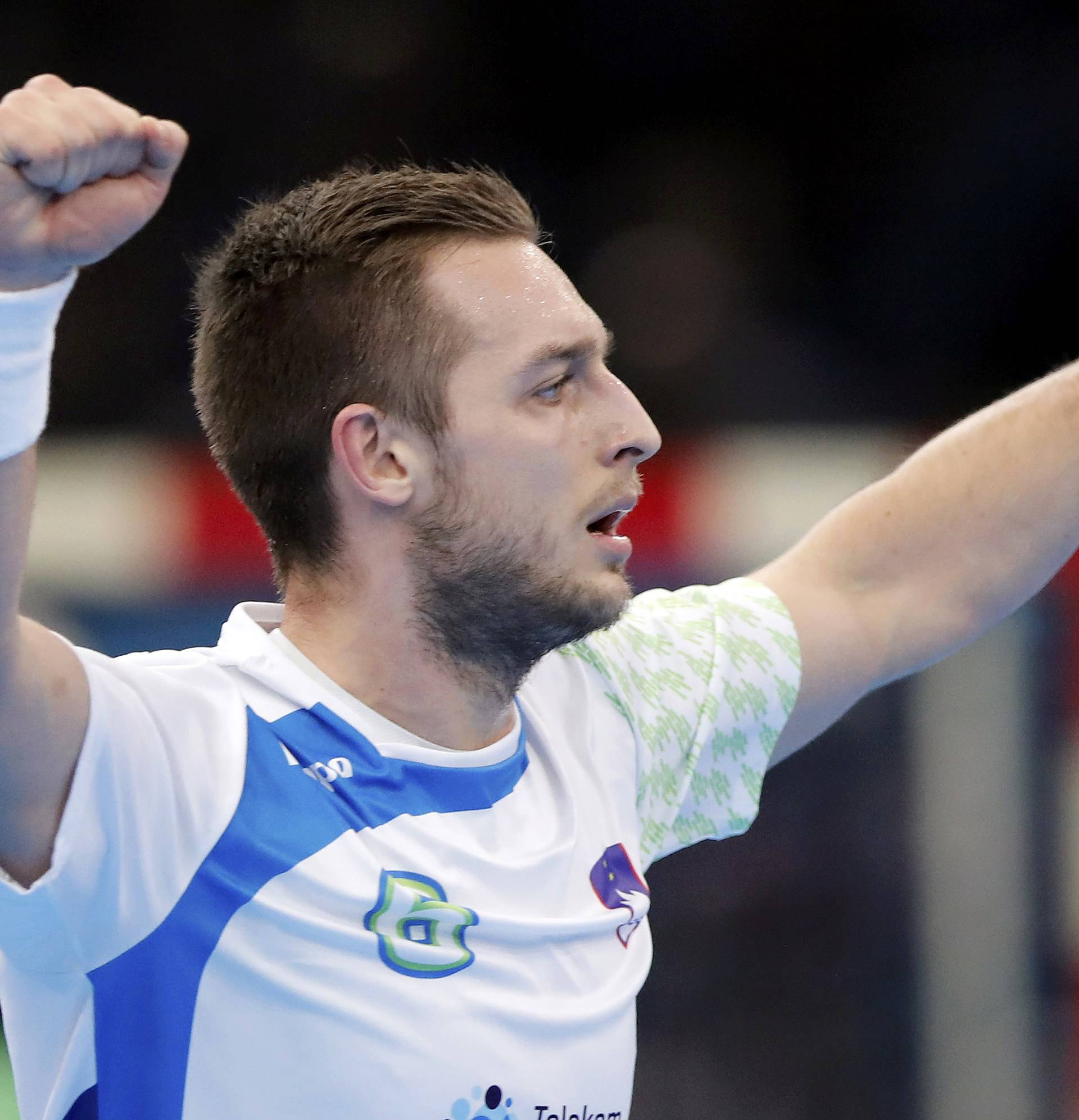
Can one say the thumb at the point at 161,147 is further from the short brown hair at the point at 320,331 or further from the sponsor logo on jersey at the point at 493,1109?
the sponsor logo on jersey at the point at 493,1109

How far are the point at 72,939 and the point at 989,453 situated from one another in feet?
4.27

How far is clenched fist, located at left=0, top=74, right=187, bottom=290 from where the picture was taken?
3.26ft

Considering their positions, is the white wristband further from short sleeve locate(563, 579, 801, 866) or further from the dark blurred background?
the dark blurred background

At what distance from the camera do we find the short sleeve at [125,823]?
1.20m

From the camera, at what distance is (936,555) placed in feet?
6.23

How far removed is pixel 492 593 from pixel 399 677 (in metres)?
0.14

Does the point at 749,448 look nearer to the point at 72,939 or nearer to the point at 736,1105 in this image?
the point at 736,1105

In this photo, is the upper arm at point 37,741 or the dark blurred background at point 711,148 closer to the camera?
the upper arm at point 37,741

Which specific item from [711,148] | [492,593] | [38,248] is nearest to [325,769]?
[492,593]

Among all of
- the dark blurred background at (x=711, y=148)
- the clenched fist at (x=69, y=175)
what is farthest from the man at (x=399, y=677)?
the dark blurred background at (x=711, y=148)

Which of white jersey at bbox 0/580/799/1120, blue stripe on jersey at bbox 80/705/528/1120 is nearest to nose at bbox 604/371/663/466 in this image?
white jersey at bbox 0/580/799/1120

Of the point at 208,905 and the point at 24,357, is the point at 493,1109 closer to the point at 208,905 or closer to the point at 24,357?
the point at 208,905

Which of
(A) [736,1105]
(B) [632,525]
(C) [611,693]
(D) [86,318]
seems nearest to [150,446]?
(D) [86,318]

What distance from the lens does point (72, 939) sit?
1231 millimetres
